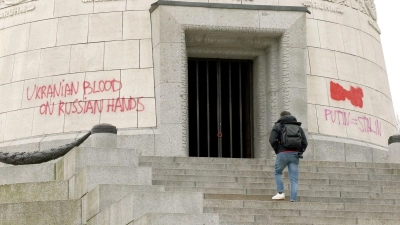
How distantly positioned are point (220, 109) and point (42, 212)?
8896 millimetres

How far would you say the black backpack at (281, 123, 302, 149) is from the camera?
1973 cm

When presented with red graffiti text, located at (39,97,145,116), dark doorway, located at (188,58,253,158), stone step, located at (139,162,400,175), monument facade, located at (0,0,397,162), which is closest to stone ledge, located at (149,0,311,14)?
monument facade, located at (0,0,397,162)

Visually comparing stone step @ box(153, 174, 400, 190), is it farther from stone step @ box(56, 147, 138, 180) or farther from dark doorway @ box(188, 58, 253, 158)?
dark doorway @ box(188, 58, 253, 158)

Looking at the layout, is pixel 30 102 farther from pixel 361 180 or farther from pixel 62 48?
pixel 361 180

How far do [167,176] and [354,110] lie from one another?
8.05 metres

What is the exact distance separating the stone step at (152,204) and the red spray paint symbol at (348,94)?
1138cm

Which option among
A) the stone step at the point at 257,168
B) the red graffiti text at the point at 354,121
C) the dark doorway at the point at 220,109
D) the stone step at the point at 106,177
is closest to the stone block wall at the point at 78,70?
the dark doorway at the point at 220,109

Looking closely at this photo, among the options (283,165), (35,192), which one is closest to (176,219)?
(283,165)

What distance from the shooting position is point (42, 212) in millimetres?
A: 19266

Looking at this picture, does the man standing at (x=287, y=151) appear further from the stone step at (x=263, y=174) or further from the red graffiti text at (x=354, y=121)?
the red graffiti text at (x=354, y=121)

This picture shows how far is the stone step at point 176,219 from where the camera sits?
1558 centimetres

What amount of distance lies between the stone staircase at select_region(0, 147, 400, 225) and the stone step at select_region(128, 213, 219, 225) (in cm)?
1

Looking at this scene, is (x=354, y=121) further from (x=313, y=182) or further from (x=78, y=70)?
(x=78, y=70)

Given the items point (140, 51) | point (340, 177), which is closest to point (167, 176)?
point (340, 177)
